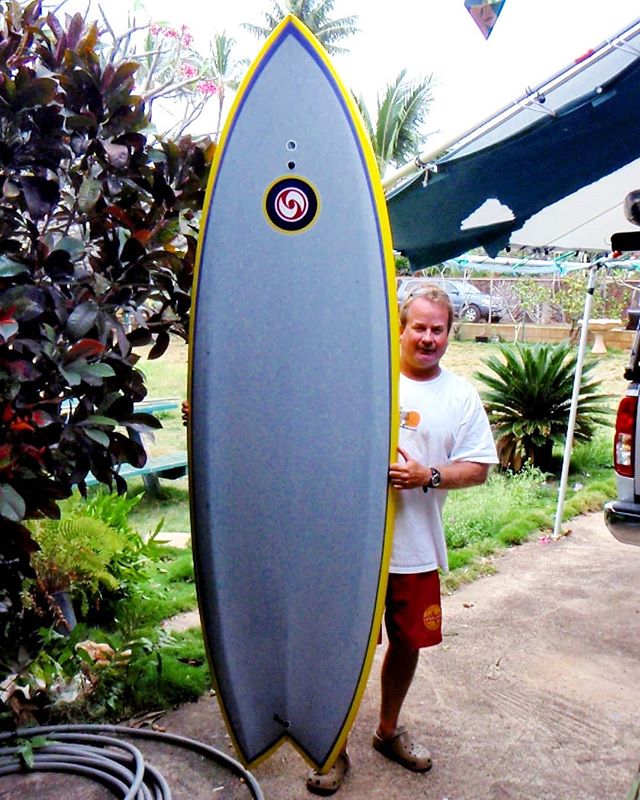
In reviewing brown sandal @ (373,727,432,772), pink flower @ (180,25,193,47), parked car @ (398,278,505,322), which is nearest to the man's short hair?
brown sandal @ (373,727,432,772)

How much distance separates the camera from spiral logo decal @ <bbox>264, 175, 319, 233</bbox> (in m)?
2.46

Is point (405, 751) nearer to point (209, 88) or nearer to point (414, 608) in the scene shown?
point (414, 608)

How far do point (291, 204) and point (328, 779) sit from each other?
5.74 ft

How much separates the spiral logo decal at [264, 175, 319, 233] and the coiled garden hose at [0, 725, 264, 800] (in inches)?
→ 65.9

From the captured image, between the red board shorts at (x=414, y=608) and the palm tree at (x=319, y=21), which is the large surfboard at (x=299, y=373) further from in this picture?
the palm tree at (x=319, y=21)

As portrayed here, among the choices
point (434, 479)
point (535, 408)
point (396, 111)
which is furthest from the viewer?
point (396, 111)

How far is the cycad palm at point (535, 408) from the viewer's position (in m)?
7.29

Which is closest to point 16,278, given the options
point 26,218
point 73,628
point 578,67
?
point 26,218

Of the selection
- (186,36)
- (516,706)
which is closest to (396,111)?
(186,36)

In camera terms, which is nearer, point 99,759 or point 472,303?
point 99,759

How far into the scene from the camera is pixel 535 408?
736cm

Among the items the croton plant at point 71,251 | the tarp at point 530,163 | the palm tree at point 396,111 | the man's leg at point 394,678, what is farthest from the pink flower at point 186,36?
the palm tree at point 396,111

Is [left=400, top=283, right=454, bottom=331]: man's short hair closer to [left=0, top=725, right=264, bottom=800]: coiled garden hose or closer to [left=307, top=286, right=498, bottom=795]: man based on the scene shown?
[left=307, top=286, right=498, bottom=795]: man

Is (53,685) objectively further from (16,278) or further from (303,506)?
(16,278)
